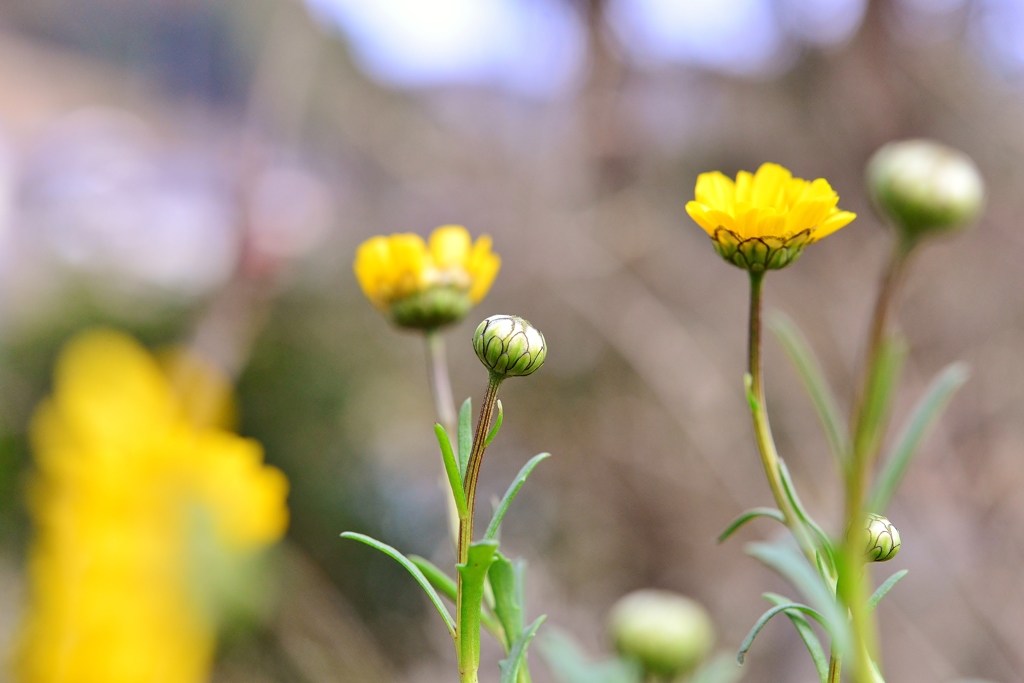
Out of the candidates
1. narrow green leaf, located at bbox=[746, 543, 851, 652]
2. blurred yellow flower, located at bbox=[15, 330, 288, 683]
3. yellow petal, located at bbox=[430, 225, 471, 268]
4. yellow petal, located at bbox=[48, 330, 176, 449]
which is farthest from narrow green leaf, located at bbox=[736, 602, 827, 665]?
yellow petal, located at bbox=[48, 330, 176, 449]

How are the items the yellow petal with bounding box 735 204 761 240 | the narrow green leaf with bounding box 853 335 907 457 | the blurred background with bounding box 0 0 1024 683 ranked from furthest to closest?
1. the blurred background with bounding box 0 0 1024 683
2. the yellow petal with bounding box 735 204 761 240
3. the narrow green leaf with bounding box 853 335 907 457

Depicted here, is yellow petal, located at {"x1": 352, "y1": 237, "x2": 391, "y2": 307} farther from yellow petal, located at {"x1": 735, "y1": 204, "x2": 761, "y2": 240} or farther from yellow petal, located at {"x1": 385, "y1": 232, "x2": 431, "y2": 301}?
yellow petal, located at {"x1": 735, "y1": 204, "x2": 761, "y2": 240}

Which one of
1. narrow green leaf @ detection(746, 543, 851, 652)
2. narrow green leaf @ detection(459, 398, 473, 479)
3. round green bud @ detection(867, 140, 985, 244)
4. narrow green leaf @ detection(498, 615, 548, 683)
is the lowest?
narrow green leaf @ detection(498, 615, 548, 683)

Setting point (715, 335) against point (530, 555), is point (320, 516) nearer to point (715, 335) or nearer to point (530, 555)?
point (530, 555)

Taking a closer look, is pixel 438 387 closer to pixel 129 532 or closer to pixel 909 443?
pixel 909 443

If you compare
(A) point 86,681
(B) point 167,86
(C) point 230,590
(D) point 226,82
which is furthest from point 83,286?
(B) point 167,86

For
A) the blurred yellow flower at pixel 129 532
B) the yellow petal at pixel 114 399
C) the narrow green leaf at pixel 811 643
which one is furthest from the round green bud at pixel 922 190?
the yellow petal at pixel 114 399
